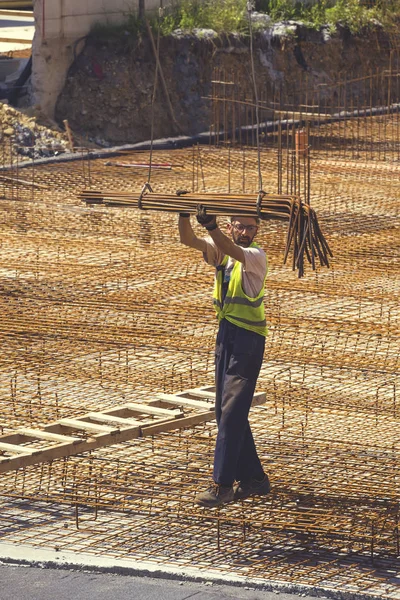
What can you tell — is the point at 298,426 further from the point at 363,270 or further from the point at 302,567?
the point at 363,270

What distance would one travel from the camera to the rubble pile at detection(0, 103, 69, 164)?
1792 cm

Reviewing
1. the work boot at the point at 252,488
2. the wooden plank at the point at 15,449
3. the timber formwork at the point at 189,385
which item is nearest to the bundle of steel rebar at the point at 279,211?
the work boot at the point at 252,488

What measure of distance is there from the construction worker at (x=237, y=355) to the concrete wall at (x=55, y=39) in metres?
14.8

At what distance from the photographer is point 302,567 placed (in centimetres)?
507

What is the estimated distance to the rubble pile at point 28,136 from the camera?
1792cm

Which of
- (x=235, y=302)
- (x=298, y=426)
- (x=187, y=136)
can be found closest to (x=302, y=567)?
(x=235, y=302)

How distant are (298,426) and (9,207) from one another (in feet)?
25.0

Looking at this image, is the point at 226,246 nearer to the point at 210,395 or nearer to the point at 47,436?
the point at 47,436

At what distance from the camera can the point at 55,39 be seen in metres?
19.9

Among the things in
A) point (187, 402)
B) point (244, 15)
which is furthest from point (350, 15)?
point (187, 402)

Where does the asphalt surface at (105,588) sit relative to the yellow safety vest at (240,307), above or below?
below

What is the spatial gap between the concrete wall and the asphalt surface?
15537 mm

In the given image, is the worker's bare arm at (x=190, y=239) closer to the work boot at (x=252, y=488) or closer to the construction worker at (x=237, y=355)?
the construction worker at (x=237, y=355)

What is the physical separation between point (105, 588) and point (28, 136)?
1426 cm
